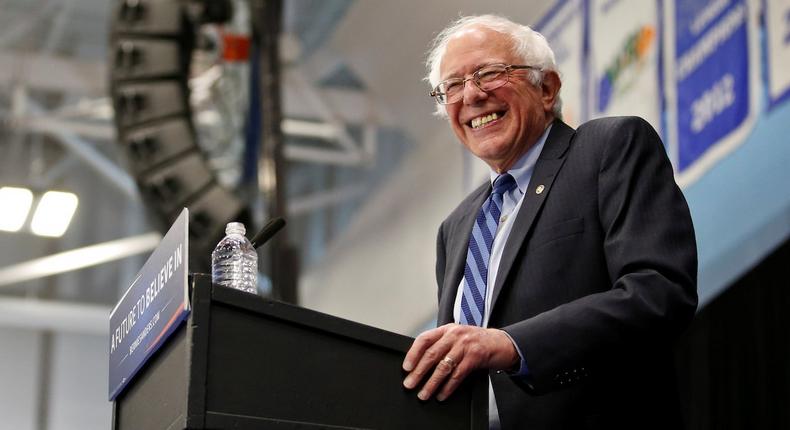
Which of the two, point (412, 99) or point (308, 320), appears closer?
point (308, 320)

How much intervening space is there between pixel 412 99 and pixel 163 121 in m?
1.65

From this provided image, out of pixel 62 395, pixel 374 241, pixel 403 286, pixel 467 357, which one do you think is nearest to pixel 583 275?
pixel 467 357

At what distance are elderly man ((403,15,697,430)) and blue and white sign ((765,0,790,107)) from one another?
63.0 inches

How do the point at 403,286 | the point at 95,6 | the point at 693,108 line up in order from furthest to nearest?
the point at 95,6 < the point at 403,286 < the point at 693,108

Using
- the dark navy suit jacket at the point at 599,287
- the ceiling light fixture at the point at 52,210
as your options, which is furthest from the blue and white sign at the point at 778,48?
the ceiling light fixture at the point at 52,210

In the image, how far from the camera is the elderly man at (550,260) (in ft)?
5.30

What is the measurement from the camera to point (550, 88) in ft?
7.04

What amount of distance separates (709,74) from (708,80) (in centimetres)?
2

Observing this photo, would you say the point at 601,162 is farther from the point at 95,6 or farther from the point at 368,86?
the point at 95,6

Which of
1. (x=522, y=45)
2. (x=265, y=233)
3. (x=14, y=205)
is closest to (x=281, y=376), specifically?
(x=265, y=233)

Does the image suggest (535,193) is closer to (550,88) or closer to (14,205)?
(550,88)

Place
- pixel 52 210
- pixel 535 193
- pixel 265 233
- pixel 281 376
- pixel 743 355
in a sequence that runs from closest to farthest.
Result: pixel 281 376
pixel 265 233
pixel 535 193
pixel 743 355
pixel 52 210

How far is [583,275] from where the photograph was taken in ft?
5.86

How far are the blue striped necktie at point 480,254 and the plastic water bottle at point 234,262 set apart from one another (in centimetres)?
34
